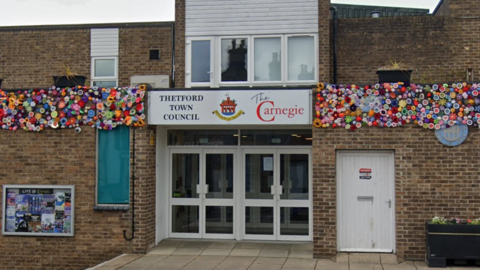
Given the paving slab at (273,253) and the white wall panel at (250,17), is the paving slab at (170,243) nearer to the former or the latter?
the paving slab at (273,253)

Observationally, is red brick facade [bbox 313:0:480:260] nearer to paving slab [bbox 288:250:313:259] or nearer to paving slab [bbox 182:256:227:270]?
paving slab [bbox 288:250:313:259]

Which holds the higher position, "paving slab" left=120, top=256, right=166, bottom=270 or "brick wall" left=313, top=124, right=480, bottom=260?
→ "brick wall" left=313, top=124, right=480, bottom=260

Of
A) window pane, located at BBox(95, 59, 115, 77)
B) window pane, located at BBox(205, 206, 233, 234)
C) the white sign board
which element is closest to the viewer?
the white sign board

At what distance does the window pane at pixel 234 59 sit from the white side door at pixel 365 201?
3338 millimetres

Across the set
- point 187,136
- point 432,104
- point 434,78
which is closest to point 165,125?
point 187,136

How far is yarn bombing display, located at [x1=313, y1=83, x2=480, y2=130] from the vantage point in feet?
34.6

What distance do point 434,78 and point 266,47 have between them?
4.30 m

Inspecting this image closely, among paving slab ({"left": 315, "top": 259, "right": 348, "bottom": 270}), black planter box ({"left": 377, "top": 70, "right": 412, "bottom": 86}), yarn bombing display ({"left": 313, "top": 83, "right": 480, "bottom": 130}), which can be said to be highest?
black planter box ({"left": 377, "top": 70, "right": 412, "bottom": 86})

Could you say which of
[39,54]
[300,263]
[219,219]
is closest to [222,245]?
[219,219]

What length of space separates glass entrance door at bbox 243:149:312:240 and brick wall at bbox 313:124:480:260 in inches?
58.7

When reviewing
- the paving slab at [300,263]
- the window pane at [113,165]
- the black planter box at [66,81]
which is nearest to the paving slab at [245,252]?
the paving slab at [300,263]

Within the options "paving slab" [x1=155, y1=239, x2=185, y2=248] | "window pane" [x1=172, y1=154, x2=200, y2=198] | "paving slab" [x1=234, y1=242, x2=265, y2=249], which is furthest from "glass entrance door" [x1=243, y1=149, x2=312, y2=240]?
"paving slab" [x1=155, y1=239, x2=185, y2=248]

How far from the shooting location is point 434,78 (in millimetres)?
13648

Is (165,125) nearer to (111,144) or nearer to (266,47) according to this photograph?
(111,144)
